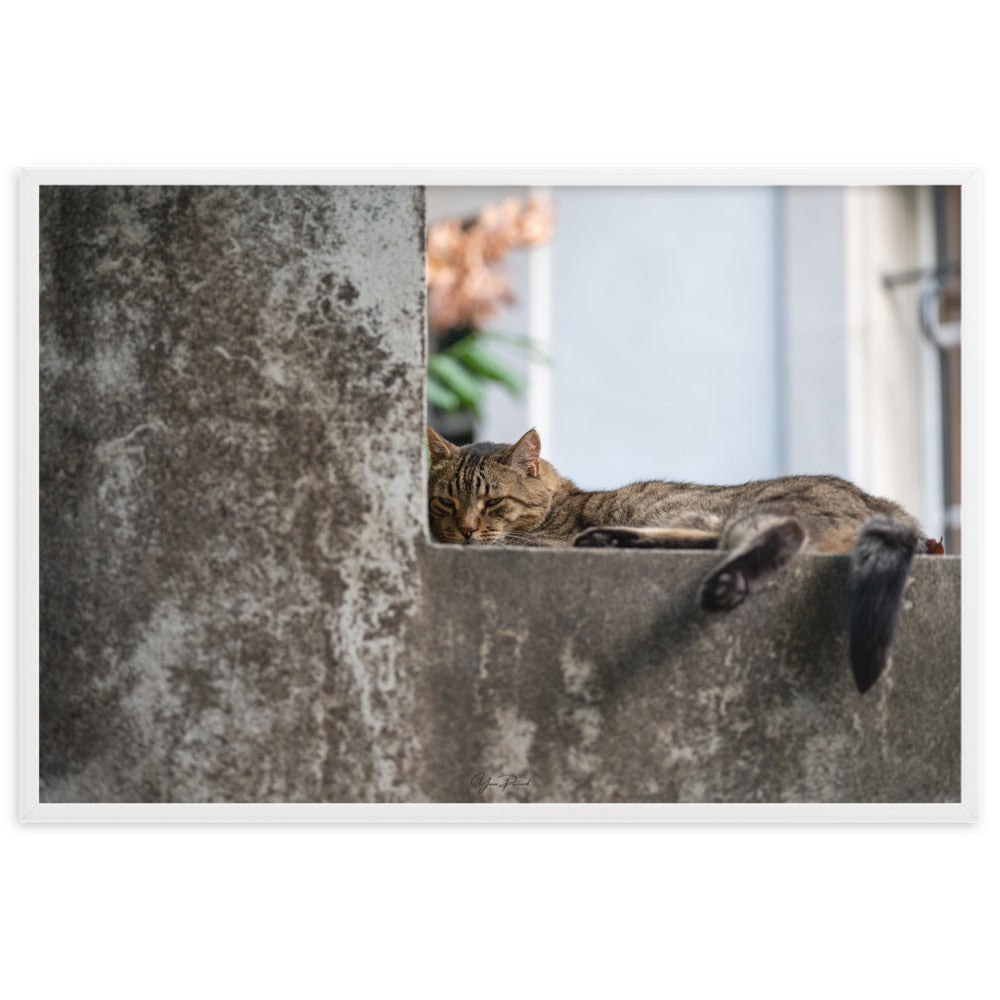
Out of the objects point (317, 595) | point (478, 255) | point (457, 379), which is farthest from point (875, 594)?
point (478, 255)

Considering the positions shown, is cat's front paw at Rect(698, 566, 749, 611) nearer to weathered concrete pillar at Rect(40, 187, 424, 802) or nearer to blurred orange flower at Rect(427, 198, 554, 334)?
weathered concrete pillar at Rect(40, 187, 424, 802)

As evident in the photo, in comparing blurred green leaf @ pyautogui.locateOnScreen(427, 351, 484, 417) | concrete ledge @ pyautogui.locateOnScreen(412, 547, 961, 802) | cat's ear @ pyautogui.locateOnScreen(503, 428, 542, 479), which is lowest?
concrete ledge @ pyautogui.locateOnScreen(412, 547, 961, 802)

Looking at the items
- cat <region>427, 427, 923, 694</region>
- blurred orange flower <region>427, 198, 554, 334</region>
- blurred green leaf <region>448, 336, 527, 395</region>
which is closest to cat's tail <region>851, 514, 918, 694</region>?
cat <region>427, 427, 923, 694</region>

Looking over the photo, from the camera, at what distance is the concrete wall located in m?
1.96

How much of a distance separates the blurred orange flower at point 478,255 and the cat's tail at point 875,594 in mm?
3494

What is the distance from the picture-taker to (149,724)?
197cm

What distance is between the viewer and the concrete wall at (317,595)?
196 cm

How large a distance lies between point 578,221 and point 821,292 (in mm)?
1415

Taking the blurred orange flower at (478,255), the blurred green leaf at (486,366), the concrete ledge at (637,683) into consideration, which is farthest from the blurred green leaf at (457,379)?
the concrete ledge at (637,683)

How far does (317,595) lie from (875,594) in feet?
3.50

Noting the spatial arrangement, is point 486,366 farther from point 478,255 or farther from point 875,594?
point 875,594
